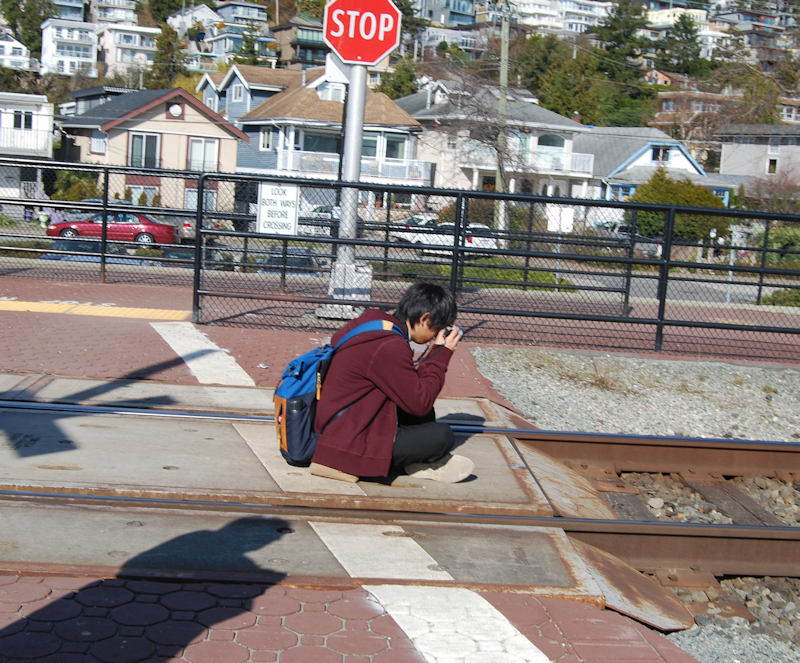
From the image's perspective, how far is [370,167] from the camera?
42031 mm

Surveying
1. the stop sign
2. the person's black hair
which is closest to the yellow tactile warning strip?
the stop sign

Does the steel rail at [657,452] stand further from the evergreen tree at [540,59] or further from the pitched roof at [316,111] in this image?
the evergreen tree at [540,59]

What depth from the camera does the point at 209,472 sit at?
5441mm

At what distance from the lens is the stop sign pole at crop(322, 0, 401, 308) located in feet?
35.6

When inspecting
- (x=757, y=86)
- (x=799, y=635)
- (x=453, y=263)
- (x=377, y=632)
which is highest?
(x=757, y=86)

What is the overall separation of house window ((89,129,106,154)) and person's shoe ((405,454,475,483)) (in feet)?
138

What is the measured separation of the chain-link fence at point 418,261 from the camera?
413 inches

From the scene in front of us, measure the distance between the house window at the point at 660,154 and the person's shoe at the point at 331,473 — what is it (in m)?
52.6

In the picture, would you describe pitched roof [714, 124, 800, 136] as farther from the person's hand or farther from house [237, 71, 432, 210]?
the person's hand

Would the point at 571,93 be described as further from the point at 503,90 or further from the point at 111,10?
the point at 111,10

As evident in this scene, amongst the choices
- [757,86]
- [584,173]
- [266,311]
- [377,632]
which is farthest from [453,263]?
[757,86]

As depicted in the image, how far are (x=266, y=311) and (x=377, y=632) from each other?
8167mm

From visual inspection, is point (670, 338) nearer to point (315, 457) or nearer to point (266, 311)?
point (266, 311)

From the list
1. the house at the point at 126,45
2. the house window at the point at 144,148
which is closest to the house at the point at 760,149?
the house window at the point at 144,148
